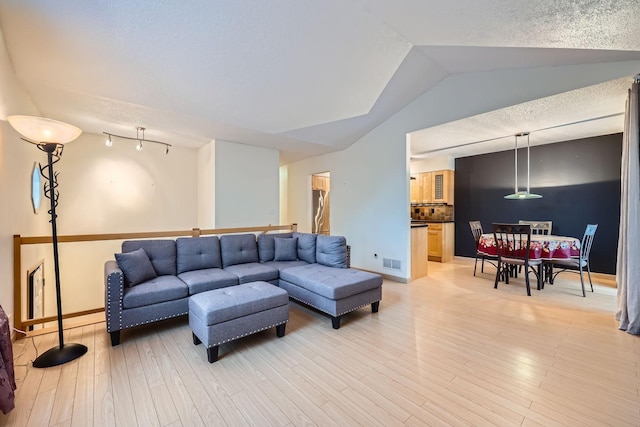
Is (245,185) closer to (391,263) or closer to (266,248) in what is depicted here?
(266,248)

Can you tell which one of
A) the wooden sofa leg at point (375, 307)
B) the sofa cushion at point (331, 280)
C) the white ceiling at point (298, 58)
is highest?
the white ceiling at point (298, 58)

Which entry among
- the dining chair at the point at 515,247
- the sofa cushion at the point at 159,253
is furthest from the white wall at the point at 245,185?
the dining chair at the point at 515,247

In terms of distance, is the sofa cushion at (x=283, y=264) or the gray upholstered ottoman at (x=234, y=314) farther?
the sofa cushion at (x=283, y=264)

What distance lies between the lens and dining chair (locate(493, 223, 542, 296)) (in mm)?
3904

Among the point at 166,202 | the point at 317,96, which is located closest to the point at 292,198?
the point at 166,202

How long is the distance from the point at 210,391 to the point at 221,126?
11.6 ft

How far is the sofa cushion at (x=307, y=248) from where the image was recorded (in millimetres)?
3919

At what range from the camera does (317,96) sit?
12.3 feet

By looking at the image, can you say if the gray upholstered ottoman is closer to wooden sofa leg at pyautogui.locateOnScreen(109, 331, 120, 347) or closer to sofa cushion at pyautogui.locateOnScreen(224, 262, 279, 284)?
sofa cushion at pyautogui.locateOnScreen(224, 262, 279, 284)

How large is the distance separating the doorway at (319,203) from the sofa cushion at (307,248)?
268 cm

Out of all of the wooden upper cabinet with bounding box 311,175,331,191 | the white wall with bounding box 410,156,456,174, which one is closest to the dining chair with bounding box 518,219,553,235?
the white wall with bounding box 410,156,456,174

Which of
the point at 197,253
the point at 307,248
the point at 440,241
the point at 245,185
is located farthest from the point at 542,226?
the point at 197,253

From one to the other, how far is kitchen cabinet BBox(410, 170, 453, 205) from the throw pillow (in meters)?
4.39

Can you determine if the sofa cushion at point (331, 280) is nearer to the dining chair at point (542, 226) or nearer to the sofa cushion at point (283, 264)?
the sofa cushion at point (283, 264)
